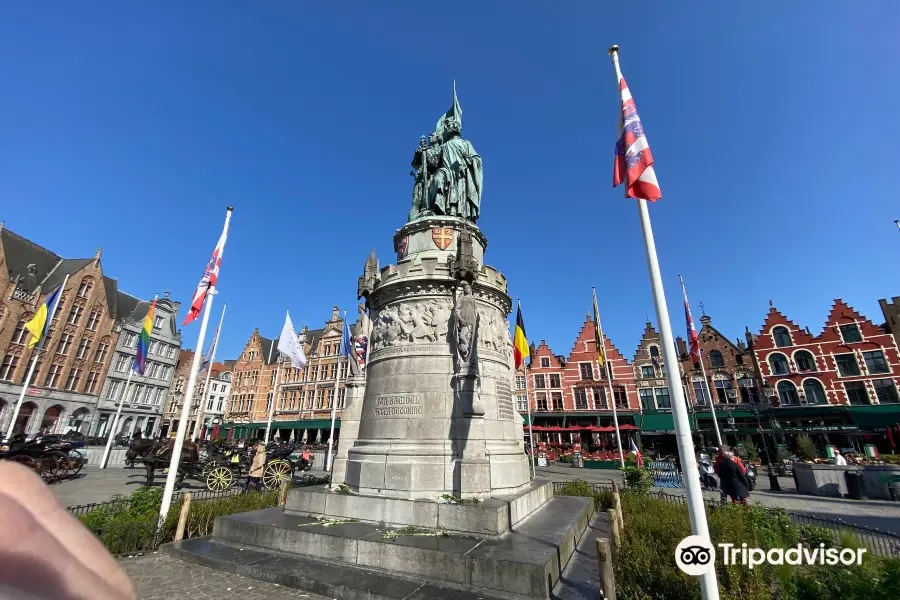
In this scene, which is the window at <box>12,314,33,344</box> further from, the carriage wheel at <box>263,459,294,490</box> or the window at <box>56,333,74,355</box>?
the carriage wheel at <box>263,459,294,490</box>

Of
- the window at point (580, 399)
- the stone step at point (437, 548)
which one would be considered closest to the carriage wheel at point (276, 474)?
the stone step at point (437, 548)

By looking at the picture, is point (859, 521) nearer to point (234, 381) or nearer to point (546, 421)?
point (546, 421)

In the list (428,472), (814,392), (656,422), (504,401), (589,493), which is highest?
(814,392)

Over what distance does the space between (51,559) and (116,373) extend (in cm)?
6358

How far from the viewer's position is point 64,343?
1735 inches

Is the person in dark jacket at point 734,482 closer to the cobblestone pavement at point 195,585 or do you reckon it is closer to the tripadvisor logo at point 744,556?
the tripadvisor logo at point 744,556

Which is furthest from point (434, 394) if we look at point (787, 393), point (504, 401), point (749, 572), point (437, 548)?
point (787, 393)

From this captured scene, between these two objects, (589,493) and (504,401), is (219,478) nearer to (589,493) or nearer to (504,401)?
(504,401)

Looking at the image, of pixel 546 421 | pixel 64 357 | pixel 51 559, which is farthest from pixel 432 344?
pixel 64 357

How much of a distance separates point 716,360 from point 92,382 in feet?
231

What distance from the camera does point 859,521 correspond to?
13.7 metres

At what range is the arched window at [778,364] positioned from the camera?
39500 millimetres

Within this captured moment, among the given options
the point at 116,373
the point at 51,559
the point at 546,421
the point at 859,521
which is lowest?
the point at 859,521

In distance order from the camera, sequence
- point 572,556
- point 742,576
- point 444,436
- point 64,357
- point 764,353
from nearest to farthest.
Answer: point 742,576
point 572,556
point 444,436
point 764,353
point 64,357
